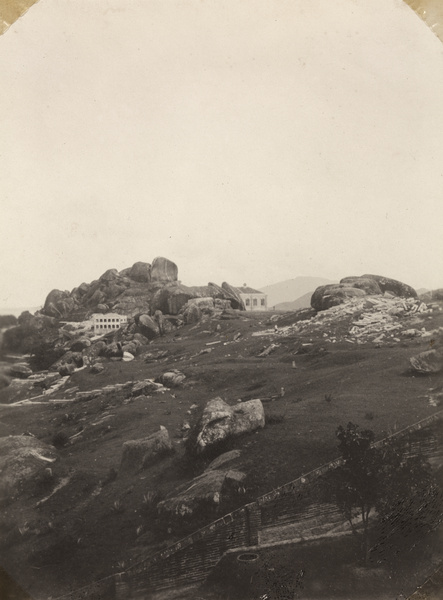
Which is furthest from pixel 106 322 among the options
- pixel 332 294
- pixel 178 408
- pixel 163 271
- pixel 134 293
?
pixel 332 294

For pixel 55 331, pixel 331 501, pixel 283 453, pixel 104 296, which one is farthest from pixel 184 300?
pixel 331 501

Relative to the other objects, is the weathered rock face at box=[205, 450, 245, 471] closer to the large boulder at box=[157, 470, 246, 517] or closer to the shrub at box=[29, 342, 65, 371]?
the large boulder at box=[157, 470, 246, 517]

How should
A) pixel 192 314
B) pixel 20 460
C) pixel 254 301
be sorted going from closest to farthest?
pixel 20 460 → pixel 254 301 → pixel 192 314

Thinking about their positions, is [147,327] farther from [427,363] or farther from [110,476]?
[427,363]

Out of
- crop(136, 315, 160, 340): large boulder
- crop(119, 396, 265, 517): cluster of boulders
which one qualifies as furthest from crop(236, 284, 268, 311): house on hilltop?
crop(119, 396, 265, 517): cluster of boulders

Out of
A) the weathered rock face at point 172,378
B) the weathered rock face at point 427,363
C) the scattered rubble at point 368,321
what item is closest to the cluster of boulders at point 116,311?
the weathered rock face at point 172,378

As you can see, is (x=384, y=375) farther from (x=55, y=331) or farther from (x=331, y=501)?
(x=55, y=331)
